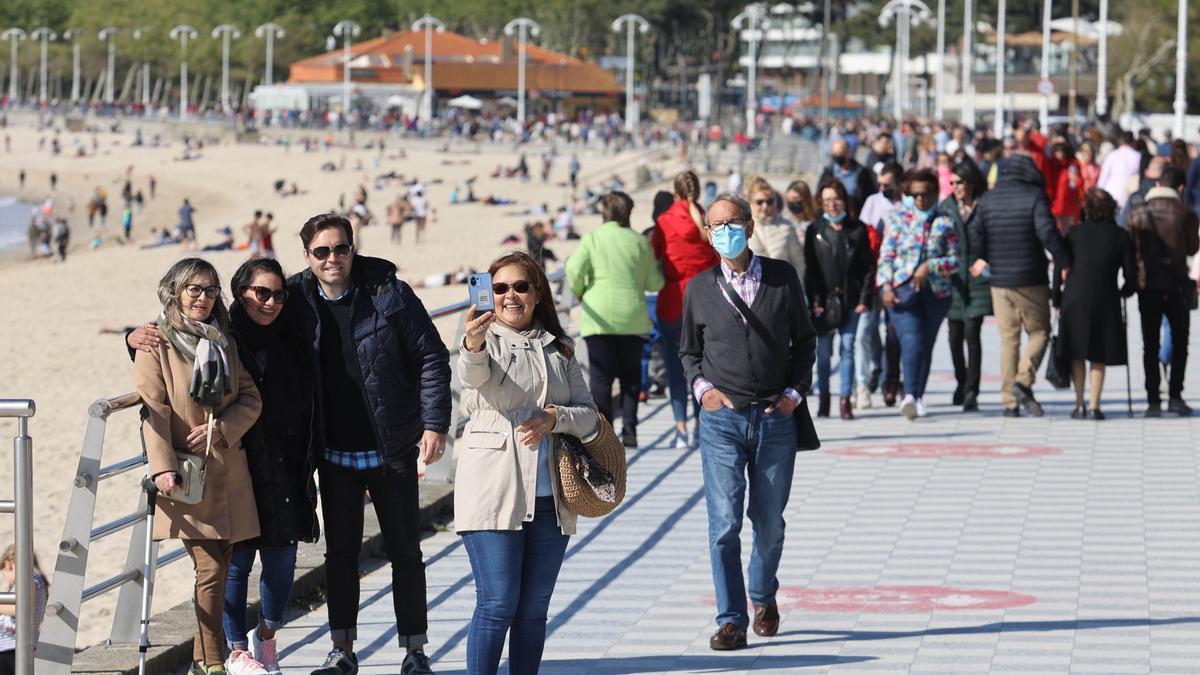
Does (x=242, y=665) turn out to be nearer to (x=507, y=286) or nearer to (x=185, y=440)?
(x=185, y=440)

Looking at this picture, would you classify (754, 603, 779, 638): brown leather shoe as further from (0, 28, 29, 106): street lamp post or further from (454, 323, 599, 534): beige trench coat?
(0, 28, 29, 106): street lamp post

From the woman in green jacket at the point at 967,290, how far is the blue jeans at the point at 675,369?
2.25 metres

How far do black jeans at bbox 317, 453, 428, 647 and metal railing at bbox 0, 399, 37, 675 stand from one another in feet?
3.66

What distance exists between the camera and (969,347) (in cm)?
1358

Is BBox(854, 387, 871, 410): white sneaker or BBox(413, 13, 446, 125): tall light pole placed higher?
BBox(413, 13, 446, 125): tall light pole

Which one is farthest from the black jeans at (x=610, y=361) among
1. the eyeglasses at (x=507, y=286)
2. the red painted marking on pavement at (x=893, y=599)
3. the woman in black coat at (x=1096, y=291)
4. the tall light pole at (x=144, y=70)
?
the tall light pole at (x=144, y=70)

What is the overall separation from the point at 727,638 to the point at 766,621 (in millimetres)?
313

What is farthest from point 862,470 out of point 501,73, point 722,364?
point 501,73

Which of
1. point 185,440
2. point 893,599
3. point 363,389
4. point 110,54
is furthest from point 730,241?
point 110,54

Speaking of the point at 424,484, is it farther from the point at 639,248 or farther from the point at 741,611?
the point at 741,611

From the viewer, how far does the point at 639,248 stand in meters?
11.4

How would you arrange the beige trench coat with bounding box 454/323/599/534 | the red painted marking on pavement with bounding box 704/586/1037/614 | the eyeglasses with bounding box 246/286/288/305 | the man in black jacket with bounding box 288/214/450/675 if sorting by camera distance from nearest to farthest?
the beige trench coat with bounding box 454/323/599/534
the eyeglasses with bounding box 246/286/288/305
the man in black jacket with bounding box 288/214/450/675
the red painted marking on pavement with bounding box 704/586/1037/614

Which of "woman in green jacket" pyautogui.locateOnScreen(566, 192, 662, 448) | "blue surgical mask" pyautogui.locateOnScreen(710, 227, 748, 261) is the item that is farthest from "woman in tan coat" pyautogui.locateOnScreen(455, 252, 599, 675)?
"woman in green jacket" pyautogui.locateOnScreen(566, 192, 662, 448)

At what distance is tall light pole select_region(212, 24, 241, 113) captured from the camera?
11712 cm
